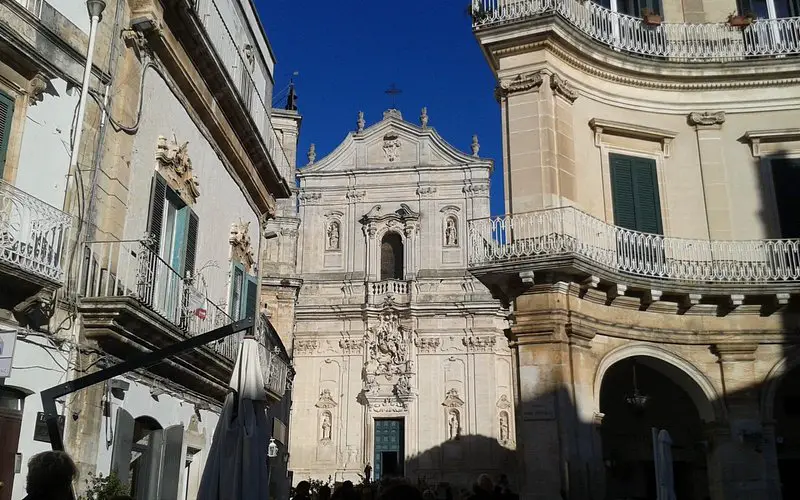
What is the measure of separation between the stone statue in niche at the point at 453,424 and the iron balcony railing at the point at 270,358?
41.4ft

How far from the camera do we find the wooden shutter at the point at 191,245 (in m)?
13.3

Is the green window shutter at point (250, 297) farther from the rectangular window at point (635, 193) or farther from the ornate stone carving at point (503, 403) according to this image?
the ornate stone carving at point (503, 403)

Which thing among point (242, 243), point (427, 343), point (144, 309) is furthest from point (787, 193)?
point (427, 343)

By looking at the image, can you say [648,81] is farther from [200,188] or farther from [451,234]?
[451,234]

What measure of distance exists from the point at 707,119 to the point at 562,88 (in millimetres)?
3173

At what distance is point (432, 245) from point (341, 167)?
18.1 feet

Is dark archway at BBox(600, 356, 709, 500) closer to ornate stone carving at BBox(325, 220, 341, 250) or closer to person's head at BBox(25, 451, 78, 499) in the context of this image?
person's head at BBox(25, 451, 78, 499)

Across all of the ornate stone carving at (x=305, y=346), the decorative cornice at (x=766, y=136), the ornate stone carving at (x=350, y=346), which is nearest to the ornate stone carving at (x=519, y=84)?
the decorative cornice at (x=766, y=136)

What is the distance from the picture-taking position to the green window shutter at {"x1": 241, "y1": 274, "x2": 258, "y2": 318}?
16973 mm

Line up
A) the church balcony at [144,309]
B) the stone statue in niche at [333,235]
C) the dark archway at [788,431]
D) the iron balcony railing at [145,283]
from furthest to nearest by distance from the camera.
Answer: the stone statue in niche at [333,235], the dark archway at [788,431], the iron balcony railing at [145,283], the church balcony at [144,309]

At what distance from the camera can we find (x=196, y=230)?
13.9m

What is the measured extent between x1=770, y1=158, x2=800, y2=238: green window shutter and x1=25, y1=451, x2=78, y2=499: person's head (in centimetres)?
1420

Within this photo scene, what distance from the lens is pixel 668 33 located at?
54.2ft

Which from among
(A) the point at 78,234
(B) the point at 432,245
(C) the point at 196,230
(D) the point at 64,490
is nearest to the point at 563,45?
(C) the point at 196,230
